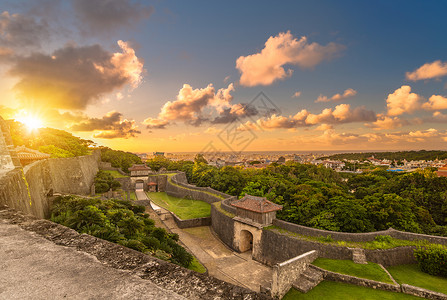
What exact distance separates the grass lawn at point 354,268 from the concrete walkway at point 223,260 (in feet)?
11.8

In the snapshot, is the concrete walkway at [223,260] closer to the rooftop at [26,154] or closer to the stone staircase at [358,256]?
the stone staircase at [358,256]

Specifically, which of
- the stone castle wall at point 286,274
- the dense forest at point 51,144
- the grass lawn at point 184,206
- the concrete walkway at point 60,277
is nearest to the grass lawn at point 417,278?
the stone castle wall at point 286,274

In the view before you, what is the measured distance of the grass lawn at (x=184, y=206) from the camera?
24484 millimetres

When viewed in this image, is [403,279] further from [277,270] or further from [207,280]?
[207,280]

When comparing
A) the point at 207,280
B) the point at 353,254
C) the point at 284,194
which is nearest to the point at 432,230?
the point at 353,254

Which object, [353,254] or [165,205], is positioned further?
[165,205]

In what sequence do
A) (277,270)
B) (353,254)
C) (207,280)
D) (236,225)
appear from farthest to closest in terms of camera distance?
(236,225), (353,254), (277,270), (207,280)

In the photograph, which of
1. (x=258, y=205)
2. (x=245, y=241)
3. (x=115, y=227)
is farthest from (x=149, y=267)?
(x=245, y=241)

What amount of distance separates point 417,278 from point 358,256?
303cm

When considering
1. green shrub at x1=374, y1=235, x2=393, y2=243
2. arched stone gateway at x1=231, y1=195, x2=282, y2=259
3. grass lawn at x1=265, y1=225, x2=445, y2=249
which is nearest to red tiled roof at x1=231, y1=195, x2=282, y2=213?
arched stone gateway at x1=231, y1=195, x2=282, y2=259

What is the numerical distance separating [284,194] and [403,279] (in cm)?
1112

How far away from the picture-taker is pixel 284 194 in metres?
22.1

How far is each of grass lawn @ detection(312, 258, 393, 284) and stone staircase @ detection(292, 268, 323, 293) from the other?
727 mm

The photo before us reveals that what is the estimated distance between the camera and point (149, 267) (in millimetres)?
2344
